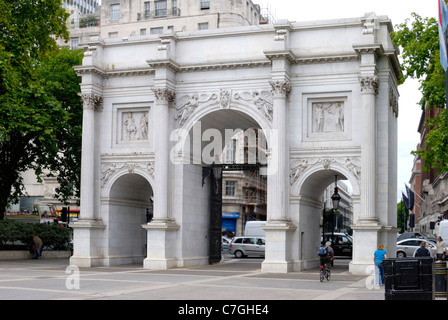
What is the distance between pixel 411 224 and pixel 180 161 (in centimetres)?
4289

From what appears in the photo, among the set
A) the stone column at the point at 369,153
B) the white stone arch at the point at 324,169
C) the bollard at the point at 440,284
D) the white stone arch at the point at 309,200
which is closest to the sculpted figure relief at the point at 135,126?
the white stone arch at the point at 324,169

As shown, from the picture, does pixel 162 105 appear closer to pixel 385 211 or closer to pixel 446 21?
pixel 385 211

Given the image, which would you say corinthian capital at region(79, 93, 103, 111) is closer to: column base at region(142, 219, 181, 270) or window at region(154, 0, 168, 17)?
column base at region(142, 219, 181, 270)

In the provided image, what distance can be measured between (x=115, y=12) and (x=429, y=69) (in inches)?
1993

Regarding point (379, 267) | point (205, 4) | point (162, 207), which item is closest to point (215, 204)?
point (162, 207)

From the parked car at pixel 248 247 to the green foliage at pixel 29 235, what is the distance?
12717mm

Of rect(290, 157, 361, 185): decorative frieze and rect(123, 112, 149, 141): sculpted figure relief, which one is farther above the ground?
rect(123, 112, 149, 141): sculpted figure relief

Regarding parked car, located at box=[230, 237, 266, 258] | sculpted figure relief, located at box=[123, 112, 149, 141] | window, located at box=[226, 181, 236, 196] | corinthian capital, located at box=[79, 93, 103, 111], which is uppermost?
corinthian capital, located at box=[79, 93, 103, 111]

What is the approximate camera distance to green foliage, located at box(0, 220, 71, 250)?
40406mm

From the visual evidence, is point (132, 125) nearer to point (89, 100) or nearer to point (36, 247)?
point (89, 100)

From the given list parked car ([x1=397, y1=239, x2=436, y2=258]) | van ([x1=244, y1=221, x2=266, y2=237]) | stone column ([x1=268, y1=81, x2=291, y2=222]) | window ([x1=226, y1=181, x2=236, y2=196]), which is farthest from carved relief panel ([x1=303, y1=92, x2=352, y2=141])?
window ([x1=226, y1=181, x2=236, y2=196])

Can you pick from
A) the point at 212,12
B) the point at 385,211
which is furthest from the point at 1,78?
the point at 212,12

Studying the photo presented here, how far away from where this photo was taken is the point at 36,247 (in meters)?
41.6

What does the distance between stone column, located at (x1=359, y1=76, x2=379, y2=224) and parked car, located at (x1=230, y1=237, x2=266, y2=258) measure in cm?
2009
